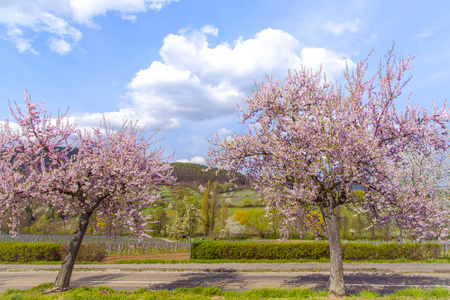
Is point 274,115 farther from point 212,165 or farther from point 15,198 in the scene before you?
point 15,198

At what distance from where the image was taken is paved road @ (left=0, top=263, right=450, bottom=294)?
1327 cm

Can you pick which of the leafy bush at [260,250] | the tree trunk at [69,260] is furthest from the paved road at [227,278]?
the leafy bush at [260,250]

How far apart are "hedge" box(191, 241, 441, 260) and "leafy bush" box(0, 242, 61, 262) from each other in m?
12.9

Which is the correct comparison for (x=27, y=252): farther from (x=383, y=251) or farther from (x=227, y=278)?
(x=383, y=251)

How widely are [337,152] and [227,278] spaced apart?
392 inches

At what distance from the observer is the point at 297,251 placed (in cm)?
2286

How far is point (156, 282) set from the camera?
47.4 ft

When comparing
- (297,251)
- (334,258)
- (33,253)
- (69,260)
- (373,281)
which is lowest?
(33,253)

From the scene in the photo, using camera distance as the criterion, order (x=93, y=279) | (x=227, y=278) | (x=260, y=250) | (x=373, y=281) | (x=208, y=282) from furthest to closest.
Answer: (x=260, y=250)
(x=93, y=279)
(x=227, y=278)
(x=208, y=282)
(x=373, y=281)

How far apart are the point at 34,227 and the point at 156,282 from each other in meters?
65.9

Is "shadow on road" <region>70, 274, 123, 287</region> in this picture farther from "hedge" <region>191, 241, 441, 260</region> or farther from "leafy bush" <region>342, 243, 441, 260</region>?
"leafy bush" <region>342, 243, 441, 260</region>

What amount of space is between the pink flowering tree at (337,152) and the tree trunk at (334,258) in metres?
0.03

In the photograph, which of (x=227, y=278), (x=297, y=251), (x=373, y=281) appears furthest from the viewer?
(x=297, y=251)

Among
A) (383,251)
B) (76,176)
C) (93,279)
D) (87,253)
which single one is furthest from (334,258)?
(87,253)
